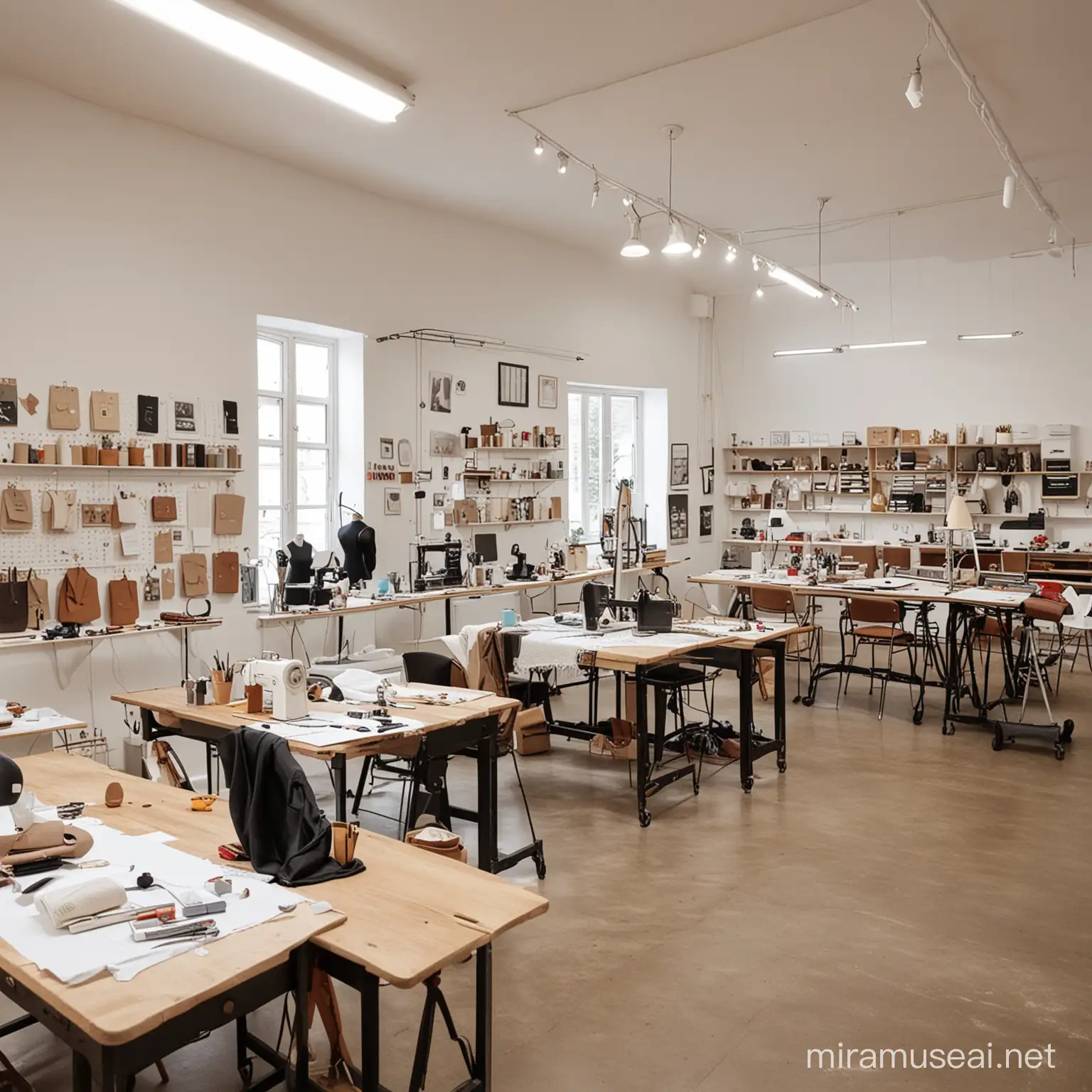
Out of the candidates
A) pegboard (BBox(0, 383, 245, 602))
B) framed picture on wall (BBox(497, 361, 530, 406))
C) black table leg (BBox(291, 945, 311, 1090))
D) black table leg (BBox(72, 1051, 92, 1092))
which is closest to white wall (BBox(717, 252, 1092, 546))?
framed picture on wall (BBox(497, 361, 530, 406))

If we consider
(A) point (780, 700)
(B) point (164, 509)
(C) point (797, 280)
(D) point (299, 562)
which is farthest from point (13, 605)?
(C) point (797, 280)

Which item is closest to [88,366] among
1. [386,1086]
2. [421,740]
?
[421,740]

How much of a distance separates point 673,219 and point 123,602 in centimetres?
412

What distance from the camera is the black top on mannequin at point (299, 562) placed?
6.59m

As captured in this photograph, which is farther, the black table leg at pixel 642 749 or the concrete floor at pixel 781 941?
the black table leg at pixel 642 749

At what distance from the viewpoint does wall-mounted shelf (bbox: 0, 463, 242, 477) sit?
520 centimetres

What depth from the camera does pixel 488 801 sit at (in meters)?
3.89

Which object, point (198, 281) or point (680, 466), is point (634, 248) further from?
point (680, 466)

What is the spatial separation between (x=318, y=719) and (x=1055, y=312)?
910 cm

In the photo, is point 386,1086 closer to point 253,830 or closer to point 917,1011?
point 253,830

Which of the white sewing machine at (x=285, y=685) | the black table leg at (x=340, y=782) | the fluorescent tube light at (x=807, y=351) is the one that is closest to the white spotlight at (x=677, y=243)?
the white sewing machine at (x=285, y=685)

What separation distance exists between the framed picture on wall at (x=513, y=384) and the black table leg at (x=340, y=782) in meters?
5.52

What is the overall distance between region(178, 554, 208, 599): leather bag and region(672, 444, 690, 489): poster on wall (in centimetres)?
613

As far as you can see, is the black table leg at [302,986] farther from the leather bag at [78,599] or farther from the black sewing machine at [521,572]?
the black sewing machine at [521,572]
